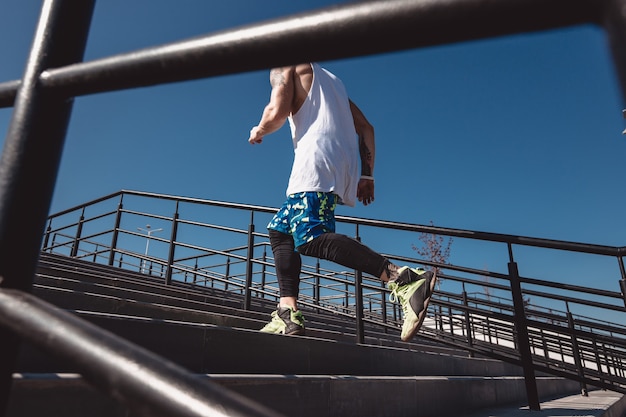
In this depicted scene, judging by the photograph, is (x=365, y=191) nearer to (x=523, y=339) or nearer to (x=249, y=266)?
(x=523, y=339)

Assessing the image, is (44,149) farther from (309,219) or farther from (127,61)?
(309,219)

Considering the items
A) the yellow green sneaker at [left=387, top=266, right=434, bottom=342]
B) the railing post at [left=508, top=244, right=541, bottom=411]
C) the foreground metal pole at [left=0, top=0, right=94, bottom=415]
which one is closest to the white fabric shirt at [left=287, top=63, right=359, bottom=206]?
the yellow green sneaker at [left=387, top=266, right=434, bottom=342]

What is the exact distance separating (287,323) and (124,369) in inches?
71.5

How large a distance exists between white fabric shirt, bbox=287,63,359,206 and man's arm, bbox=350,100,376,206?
254 millimetres

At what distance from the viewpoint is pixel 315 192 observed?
2.08 m

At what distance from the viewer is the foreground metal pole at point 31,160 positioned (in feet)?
1.68

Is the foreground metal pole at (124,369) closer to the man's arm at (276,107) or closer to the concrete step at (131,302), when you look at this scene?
the concrete step at (131,302)

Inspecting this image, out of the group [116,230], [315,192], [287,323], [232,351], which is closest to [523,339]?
[287,323]

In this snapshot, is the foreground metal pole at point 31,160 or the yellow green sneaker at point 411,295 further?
the yellow green sneaker at point 411,295

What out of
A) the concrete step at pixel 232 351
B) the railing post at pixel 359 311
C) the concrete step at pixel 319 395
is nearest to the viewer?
the concrete step at pixel 319 395

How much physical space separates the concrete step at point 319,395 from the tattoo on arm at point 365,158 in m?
1.15

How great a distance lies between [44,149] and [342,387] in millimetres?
1460

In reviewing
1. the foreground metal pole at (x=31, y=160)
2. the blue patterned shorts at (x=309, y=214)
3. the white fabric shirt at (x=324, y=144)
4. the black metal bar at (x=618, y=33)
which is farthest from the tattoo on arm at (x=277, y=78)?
the black metal bar at (x=618, y=33)

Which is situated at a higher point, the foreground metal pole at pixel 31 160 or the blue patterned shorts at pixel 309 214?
the blue patterned shorts at pixel 309 214
